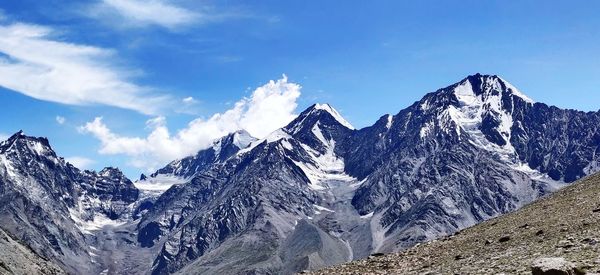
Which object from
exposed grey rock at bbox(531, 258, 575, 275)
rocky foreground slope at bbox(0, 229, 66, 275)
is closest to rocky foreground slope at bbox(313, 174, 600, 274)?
exposed grey rock at bbox(531, 258, 575, 275)

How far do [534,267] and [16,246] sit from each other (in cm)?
10457

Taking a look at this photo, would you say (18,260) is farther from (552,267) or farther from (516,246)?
(552,267)

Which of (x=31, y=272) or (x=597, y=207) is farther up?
(x=31, y=272)

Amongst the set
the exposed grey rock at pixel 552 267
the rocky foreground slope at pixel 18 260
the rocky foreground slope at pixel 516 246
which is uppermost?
the rocky foreground slope at pixel 18 260

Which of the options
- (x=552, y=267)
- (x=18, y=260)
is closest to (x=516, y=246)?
(x=552, y=267)

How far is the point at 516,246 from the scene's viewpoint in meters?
35.4

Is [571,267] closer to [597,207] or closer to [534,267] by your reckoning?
[534,267]

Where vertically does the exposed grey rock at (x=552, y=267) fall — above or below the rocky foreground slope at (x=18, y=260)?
below

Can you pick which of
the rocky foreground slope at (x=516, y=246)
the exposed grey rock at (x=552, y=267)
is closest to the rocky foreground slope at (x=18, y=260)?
the rocky foreground slope at (x=516, y=246)

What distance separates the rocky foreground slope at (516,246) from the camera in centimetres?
2858

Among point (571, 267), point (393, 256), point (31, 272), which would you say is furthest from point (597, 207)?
point (31, 272)

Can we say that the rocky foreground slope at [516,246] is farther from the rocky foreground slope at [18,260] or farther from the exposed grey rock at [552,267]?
the rocky foreground slope at [18,260]

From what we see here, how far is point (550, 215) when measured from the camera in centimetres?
4428

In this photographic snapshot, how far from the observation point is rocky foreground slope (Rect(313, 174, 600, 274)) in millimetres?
28578
